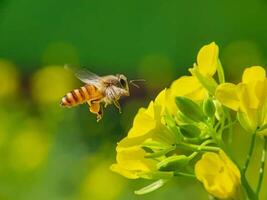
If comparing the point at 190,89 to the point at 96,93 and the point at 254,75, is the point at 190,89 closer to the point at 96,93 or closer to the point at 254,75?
the point at 254,75

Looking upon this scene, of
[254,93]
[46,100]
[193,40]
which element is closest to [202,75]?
[254,93]

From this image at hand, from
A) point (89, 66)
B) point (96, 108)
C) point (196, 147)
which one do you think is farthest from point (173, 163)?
point (89, 66)

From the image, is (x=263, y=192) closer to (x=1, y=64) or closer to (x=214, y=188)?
(x=214, y=188)

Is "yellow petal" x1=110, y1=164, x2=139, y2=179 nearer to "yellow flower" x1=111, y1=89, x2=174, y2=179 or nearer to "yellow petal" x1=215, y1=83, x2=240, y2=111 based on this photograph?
"yellow flower" x1=111, y1=89, x2=174, y2=179

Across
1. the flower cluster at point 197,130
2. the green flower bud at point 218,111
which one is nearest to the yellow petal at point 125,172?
the flower cluster at point 197,130

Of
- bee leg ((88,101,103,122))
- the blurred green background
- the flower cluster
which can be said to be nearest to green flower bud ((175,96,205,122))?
the flower cluster
